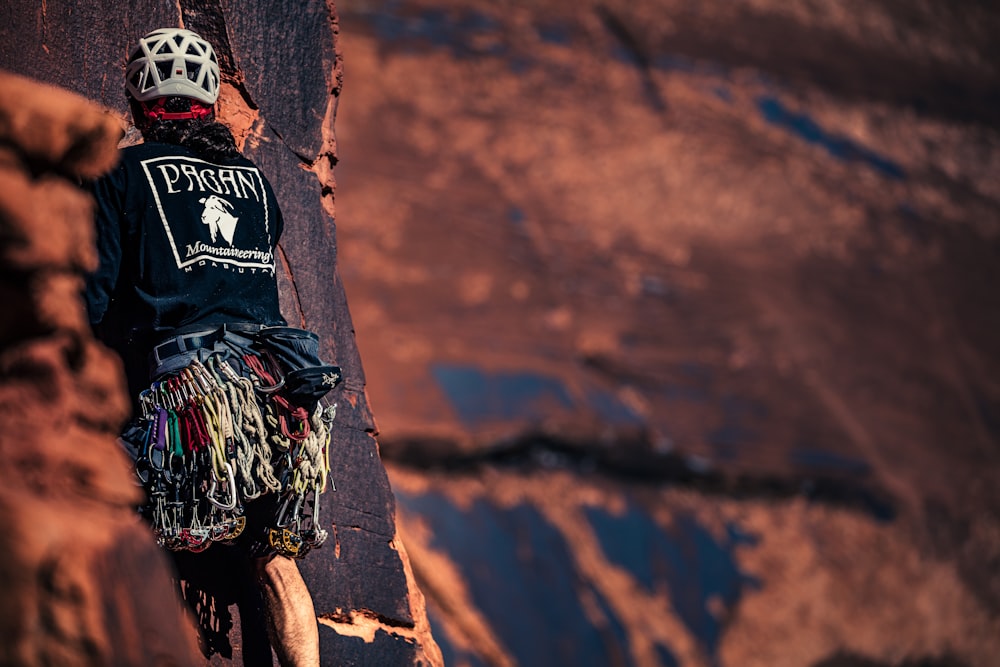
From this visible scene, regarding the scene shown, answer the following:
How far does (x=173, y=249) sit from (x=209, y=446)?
558mm

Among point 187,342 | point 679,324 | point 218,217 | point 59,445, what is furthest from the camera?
point 679,324

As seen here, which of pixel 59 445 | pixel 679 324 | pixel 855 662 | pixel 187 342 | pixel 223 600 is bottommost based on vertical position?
pixel 855 662

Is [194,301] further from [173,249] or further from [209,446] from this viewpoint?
[209,446]

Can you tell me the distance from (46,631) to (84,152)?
103 cm

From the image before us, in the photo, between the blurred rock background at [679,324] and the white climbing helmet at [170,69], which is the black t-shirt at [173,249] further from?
the blurred rock background at [679,324]

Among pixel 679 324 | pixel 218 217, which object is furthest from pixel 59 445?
pixel 679 324

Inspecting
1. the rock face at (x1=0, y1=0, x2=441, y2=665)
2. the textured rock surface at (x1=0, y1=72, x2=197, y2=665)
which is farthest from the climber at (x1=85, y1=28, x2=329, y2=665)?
the textured rock surface at (x1=0, y1=72, x2=197, y2=665)

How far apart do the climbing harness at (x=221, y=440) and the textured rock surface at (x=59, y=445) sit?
0.61 meters

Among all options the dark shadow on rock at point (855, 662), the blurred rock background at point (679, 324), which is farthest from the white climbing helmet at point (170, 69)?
the dark shadow on rock at point (855, 662)

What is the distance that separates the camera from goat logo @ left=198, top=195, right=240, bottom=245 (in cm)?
318

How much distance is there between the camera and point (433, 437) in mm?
10305

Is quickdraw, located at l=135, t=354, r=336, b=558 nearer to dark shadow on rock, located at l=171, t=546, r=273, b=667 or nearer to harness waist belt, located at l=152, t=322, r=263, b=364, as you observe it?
harness waist belt, located at l=152, t=322, r=263, b=364

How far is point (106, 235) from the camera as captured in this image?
3023 mm

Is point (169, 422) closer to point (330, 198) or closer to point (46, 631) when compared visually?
→ point (46, 631)
